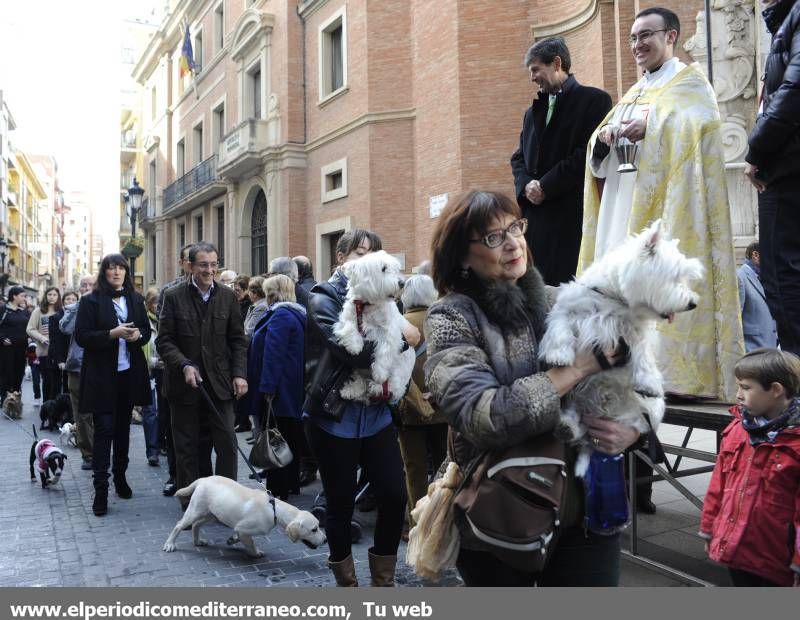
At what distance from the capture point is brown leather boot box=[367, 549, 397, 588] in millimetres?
3865

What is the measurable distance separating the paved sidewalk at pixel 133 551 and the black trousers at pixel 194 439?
1.46 ft

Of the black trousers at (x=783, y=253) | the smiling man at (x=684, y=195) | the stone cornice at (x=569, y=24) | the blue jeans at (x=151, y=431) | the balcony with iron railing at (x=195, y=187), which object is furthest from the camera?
the balcony with iron railing at (x=195, y=187)

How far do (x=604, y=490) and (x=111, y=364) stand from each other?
5.48 m

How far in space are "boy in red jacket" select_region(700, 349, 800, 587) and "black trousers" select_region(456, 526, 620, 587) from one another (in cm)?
120

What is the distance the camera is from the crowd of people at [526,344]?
6.64 ft

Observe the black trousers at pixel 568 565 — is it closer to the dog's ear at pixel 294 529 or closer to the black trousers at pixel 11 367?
the dog's ear at pixel 294 529

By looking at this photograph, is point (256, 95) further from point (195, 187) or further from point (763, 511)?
point (763, 511)

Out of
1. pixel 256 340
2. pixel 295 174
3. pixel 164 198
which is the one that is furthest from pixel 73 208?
pixel 256 340

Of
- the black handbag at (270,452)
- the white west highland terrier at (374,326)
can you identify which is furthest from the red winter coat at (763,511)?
the black handbag at (270,452)

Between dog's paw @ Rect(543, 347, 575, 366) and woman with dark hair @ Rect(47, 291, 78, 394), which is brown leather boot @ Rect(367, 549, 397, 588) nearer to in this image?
dog's paw @ Rect(543, 347, 575, 366)

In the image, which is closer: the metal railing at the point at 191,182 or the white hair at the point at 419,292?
the white hair at the point at 419,292

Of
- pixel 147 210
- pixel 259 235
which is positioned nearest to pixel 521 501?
pixel 259 235

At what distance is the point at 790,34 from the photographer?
10.1ft

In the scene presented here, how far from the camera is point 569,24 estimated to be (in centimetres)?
1360
